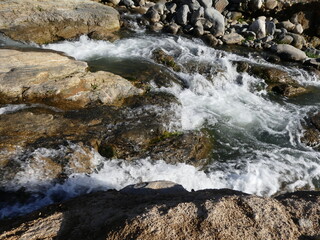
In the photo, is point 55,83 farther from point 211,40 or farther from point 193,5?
point 193,5

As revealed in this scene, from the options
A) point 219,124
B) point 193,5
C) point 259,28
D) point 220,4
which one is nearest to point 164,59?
point 219,124

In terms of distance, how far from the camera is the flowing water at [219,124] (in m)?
6.45

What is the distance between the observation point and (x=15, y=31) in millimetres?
11984

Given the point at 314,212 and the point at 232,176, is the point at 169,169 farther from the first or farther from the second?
the point at 314,212

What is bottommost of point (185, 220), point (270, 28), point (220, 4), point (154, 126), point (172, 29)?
point (172, 29)

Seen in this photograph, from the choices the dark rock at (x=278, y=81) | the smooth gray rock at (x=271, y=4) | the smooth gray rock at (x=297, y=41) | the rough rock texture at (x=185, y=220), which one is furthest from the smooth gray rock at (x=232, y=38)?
the rough rock texture at (x=185, y=220)

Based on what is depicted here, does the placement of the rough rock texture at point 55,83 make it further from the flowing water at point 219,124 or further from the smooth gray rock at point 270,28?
the smooth gray rock at point 270,28

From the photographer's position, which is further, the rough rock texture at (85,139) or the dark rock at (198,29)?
the dark rock at (198,29)

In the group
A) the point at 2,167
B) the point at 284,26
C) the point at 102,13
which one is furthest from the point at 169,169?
the point at 284,26

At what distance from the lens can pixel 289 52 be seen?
46.9 feet

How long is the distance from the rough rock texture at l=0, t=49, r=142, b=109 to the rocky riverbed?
4 cm

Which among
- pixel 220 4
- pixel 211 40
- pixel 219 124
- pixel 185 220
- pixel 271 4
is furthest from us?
pixel 271 4

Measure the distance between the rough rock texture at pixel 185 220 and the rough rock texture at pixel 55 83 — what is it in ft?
15.4

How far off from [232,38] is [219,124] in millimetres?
7737
